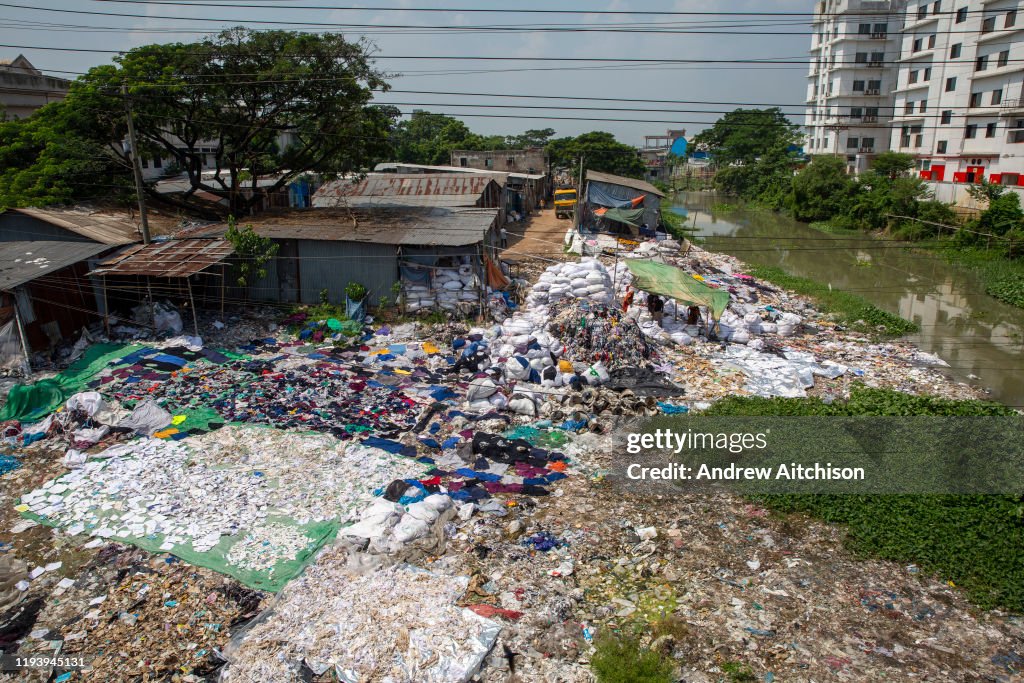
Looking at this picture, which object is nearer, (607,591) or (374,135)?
(607,591)

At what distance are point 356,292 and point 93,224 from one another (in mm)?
5703

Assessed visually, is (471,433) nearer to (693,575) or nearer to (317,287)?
(693,575)

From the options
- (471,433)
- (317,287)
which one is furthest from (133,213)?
(471,433)

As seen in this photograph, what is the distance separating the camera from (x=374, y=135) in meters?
17.0

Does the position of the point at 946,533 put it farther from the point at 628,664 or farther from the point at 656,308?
the point at 656,308

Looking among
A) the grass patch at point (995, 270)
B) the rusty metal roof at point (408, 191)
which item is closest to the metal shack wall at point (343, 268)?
the rusty metal roof at point (408, 191)

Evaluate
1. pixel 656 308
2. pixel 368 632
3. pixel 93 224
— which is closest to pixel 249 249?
pixel 93 224

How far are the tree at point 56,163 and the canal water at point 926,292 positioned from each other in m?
19.1

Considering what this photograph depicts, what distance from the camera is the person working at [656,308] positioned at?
13.8m

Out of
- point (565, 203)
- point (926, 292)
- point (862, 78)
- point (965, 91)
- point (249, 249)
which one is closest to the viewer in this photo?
point (249, 249)

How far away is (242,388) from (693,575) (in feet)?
23.4

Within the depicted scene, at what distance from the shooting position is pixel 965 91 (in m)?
30.2

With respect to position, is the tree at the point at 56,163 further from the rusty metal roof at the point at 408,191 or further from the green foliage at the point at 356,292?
the green foliage at the point at 356,292

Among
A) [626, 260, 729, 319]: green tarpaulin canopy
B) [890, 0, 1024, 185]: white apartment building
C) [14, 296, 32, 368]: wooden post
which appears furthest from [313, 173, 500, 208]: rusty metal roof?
[890, 0, 1024, 185]: white apartment building
